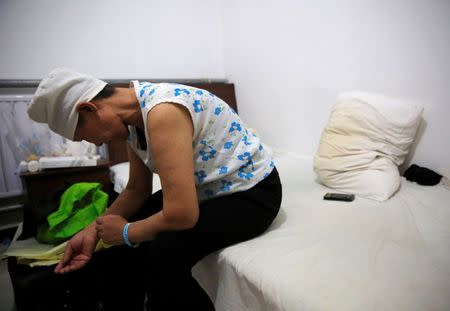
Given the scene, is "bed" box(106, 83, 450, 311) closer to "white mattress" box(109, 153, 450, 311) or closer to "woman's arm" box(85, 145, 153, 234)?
"white mattress" box(109, 153, 450, 311)

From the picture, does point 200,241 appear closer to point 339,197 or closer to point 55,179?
point 339,197

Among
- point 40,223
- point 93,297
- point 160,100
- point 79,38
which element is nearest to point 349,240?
point 160,100

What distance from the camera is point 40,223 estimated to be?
1.14m

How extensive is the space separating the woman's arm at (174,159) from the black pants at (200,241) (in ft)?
0.26

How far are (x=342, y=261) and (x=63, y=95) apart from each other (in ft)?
2.83

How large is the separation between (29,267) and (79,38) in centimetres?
Result: 167

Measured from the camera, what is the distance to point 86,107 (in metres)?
0.74

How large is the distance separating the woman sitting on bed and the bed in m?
0.08

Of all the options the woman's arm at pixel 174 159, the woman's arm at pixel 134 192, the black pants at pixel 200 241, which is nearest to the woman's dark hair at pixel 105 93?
the woman's arm at pixel 174 159

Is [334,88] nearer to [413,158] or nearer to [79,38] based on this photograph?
[413,158]

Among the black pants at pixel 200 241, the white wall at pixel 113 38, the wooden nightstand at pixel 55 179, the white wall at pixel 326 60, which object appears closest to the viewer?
the black pants at pixel 200 241

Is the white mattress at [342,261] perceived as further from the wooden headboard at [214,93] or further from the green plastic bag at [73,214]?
the wooden headboard at [214,93]

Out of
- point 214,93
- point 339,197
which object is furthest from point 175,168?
point 214,93

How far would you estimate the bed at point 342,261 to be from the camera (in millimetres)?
591
